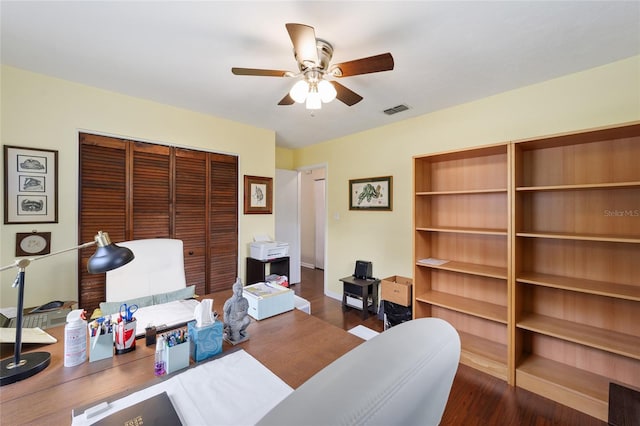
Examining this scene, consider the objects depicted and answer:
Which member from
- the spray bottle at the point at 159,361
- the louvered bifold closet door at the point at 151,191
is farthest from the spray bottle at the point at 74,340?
the louvered bifold closet door at the point at 151,191

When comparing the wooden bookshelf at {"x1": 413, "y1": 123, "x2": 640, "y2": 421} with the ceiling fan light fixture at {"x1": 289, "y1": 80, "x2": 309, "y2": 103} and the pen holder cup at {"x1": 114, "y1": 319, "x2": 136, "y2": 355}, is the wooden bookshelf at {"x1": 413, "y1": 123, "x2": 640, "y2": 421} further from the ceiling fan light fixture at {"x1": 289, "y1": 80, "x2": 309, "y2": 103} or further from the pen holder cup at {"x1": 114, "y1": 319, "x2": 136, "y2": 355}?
the pen holder cup at {"x1": 114, "y1": 319, "x2": 136, "y2": 355}

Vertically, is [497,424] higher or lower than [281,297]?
lower

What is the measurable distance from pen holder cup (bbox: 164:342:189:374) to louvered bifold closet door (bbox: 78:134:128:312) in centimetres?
214

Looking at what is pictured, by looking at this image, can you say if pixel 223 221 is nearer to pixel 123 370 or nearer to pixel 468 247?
pixel 123 370

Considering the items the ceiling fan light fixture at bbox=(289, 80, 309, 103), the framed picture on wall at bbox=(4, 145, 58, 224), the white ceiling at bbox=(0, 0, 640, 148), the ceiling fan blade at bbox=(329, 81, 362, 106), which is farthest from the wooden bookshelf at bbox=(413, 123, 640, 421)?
the framed picture on wall at bbox=(4, 145, 58, 224)

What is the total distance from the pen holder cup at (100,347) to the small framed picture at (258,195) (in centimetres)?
252

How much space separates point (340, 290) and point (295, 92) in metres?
3.00

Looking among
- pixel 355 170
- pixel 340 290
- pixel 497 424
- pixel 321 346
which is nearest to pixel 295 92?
pixel 321 346

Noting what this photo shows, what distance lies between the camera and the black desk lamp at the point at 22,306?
0.93m

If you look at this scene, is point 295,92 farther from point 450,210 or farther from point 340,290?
point 340,290

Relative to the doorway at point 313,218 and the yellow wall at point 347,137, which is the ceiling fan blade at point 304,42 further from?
the doorway at point 313,218

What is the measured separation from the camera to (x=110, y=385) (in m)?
0.90

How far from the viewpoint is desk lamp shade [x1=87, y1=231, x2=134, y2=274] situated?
3.27ft

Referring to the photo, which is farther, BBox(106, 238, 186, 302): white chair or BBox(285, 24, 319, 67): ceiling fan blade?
BBox(106, 238, 186, 302): white chair
